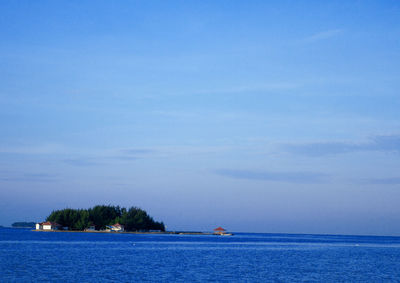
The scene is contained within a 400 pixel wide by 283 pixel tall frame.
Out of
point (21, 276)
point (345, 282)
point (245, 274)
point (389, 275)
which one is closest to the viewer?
point (21, 276)

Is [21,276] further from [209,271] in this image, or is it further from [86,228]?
[86,228]

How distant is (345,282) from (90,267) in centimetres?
2800

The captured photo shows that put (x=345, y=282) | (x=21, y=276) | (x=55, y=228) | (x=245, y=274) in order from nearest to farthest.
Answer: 1. (x=21, y=276)
2. (x=345, y=282)
3. (x=245, y=274)
4. (x=55, y=228)

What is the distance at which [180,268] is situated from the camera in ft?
189

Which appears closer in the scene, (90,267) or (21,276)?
(21,276)

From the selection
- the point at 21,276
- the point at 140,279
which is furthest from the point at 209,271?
the point at 21,276

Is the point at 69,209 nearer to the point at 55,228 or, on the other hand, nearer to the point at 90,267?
the point at 55,228

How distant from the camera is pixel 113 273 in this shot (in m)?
50.2

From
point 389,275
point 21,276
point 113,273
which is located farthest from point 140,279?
point 389,275

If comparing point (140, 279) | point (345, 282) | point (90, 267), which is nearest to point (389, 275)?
point (345, 282)

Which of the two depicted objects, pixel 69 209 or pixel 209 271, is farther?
pixel 69 209

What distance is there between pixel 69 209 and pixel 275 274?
→ 158152 mm

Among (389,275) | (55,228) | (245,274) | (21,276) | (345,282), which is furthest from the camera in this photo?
(55,228)

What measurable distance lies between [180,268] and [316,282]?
17.1 meters
